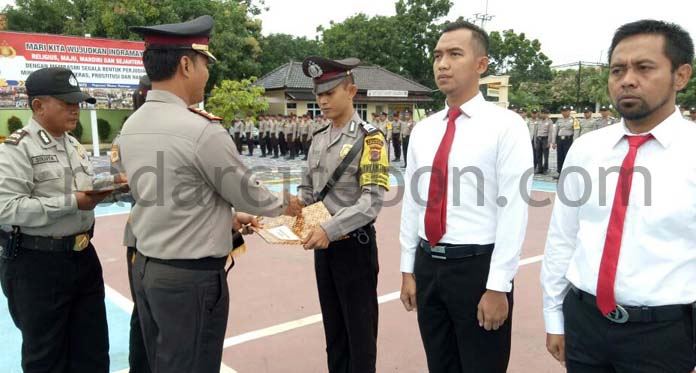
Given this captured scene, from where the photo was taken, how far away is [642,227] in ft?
5.46

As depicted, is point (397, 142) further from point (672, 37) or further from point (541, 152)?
point (672, 37)

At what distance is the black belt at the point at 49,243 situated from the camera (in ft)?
8.32

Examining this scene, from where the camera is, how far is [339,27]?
44.2 meters

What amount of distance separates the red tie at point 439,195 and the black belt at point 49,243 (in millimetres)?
1812

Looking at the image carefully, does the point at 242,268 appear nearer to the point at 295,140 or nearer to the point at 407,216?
the point at 407,216

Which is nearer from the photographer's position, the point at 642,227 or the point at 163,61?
the point at 642,227

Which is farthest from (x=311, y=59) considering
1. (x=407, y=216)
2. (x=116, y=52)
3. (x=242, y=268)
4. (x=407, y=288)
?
(x=116, y=52)

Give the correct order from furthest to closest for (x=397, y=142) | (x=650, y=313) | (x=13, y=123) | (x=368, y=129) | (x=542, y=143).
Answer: (x=397, y=142)
(x=13, y=123)
(x=542, y=143)
(x=368, y=129)
(x=650, y=313)

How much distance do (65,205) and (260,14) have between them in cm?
3485

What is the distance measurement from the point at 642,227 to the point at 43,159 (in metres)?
2.65

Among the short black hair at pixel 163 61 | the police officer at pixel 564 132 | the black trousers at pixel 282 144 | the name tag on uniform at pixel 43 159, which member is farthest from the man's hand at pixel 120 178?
the black trousers at pixel 282 144

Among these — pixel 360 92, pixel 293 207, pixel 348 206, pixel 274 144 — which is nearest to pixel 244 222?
pixel 293 207

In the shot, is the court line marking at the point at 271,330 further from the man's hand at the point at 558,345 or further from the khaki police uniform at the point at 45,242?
the man's hand at the point at 558,345

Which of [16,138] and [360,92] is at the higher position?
[360,92]
